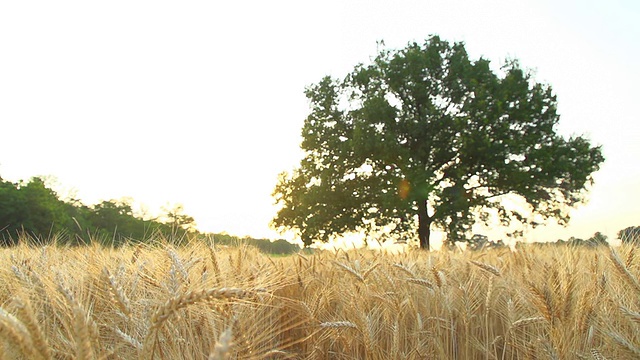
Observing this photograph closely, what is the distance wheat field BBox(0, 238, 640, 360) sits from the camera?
1987mm

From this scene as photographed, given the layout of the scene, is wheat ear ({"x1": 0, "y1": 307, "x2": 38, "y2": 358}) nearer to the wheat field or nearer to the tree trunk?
the wheat field

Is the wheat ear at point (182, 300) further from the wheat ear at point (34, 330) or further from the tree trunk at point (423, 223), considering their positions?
the tree trunk at point (423, 223)

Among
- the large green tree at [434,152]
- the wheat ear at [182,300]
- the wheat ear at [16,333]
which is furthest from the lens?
the large green tree at [434,152]

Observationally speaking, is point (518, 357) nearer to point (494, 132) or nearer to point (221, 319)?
point (221, 319)

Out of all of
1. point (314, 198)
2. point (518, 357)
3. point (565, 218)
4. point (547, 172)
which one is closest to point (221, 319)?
point (518, 357)

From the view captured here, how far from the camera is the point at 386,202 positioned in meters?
20.6

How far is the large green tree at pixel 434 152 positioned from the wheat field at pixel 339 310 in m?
17.8

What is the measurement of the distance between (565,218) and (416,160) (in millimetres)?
7931

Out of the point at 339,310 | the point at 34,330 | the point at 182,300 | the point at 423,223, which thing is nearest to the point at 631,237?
the point at 339,310

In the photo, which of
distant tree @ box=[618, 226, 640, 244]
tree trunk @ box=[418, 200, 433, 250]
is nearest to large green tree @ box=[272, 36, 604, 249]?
tree trunk @ box=[418, 200, 433, 250]

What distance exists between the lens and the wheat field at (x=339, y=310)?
199 centimetres

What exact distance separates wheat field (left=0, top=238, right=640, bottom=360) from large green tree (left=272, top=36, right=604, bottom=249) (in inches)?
702

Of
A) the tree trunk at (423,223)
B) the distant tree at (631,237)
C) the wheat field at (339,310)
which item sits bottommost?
the wheat field at (339,310)

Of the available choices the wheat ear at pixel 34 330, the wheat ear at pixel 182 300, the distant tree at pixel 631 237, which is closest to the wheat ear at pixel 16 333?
the wheat ear at pixel 34 330
